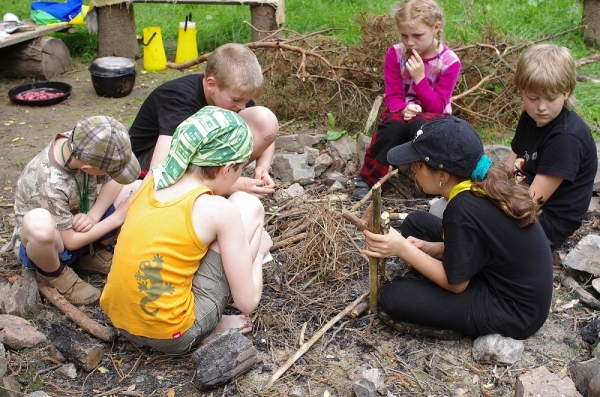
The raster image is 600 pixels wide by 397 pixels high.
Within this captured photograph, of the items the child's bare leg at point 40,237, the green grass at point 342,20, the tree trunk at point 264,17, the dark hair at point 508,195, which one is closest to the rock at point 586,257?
the dark hair at point 508,195

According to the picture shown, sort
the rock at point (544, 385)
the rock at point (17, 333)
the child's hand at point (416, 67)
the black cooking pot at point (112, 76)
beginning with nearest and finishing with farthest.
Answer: the rock at point (544, 385), the rock at point (17, 333), the child's hand at point (416, 67), the black cooking pot at point (112, 76)

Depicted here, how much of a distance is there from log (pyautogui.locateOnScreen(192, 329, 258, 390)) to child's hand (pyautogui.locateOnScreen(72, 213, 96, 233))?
0.97 meters

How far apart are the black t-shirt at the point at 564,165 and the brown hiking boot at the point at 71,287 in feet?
8.03

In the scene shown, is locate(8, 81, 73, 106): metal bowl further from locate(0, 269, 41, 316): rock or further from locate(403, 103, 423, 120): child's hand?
locate(403, 103, 423, 120): child's hand

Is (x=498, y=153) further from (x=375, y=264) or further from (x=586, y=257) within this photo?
(x=375, y=264)

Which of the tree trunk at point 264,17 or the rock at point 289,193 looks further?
the tree trunk at point 264,17

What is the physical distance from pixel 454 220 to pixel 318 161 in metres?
2.23

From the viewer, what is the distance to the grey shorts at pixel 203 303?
2.80m

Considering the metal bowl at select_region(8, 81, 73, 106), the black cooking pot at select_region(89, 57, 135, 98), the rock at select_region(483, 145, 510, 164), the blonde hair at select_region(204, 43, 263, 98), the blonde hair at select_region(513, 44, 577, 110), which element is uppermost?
the blonde hair at select_region(513, 44, 577, 110)

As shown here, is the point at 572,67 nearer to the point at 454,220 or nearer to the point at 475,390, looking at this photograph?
the point at 454,220

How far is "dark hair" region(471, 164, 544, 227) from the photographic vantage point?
265 cm

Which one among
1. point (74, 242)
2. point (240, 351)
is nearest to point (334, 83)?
point (74, 242)

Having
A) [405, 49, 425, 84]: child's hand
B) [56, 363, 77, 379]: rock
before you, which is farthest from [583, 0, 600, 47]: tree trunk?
[56, 363, 77, 379]: rock

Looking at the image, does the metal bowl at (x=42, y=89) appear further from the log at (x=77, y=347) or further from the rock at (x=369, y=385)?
the rock at (x=369, y=385)
